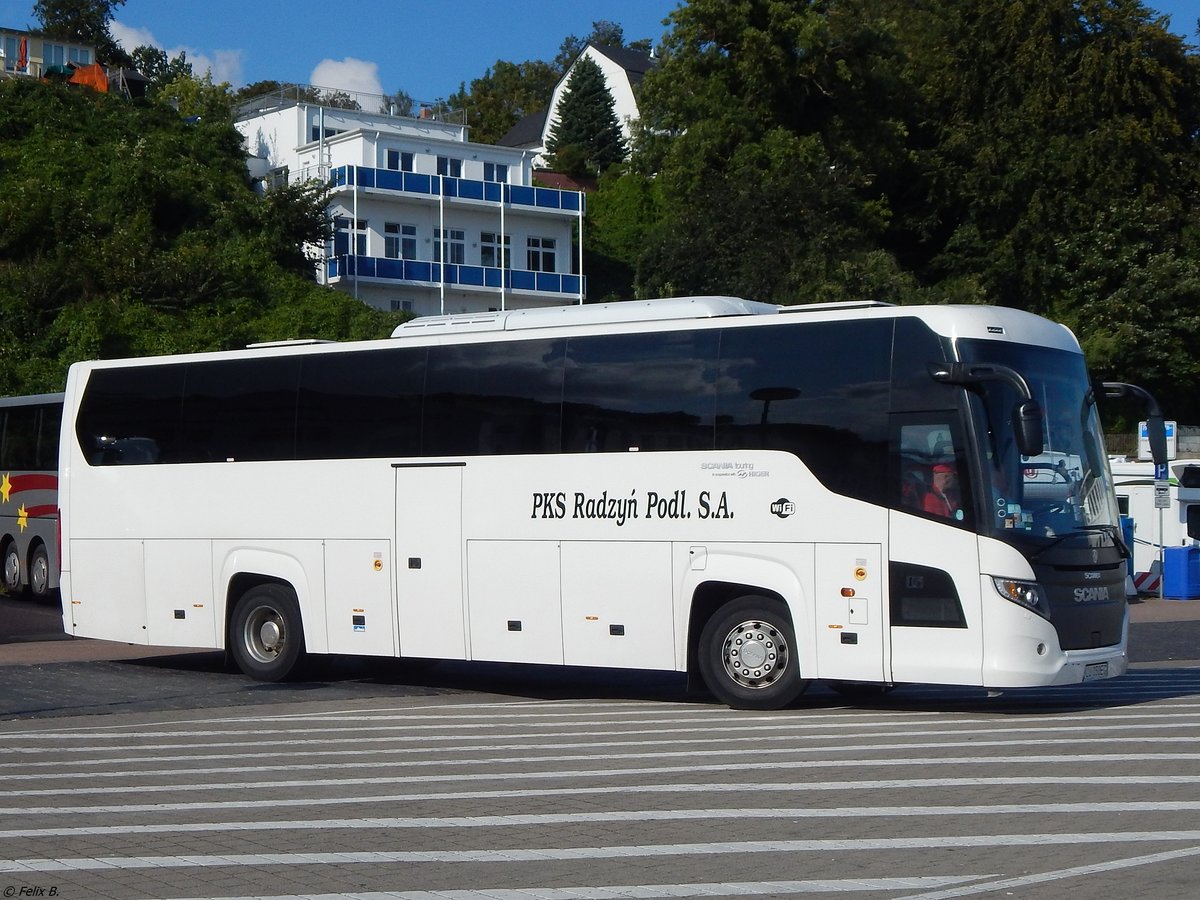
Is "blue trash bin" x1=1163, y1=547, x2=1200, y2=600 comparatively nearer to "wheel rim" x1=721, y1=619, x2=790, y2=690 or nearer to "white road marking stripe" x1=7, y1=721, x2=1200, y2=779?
"white road marking stripe" x1=7, y1=721, x2=1200, y2=779

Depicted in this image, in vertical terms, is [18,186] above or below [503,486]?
above

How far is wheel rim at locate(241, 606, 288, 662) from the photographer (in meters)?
17.5

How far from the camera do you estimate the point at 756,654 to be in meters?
14.1

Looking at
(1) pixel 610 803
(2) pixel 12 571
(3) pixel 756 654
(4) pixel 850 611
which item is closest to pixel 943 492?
(4) pixel 850 611

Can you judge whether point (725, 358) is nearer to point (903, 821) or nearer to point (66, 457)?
point (903, 821)

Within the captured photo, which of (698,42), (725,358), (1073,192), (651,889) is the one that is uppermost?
(698,42)

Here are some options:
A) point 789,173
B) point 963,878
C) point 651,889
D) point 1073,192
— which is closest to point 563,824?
point 651,889

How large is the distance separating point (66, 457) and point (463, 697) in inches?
245

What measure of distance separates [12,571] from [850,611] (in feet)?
68.0

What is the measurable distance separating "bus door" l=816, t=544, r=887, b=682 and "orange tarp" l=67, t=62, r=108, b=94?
65.8 metres

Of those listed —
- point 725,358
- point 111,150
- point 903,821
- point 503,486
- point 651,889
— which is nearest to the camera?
point 651,889

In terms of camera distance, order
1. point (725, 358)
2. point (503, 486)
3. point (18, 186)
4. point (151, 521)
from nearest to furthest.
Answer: point (725, 358) → point (503, 486) → point (151, 521) → point (18, 186)

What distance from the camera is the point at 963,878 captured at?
273 inches

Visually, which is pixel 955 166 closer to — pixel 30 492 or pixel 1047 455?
pixel 30 492
